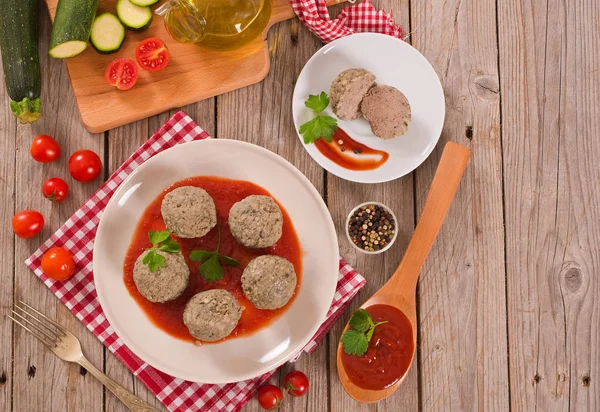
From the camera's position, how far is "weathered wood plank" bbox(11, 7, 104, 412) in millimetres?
2949

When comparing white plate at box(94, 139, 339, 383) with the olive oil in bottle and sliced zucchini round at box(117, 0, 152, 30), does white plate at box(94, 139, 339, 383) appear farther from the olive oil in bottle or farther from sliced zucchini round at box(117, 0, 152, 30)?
sliced zucchini round at box(117, 0, 152, 30)

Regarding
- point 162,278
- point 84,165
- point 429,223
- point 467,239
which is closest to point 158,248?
point 162,278

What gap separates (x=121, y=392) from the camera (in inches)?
114

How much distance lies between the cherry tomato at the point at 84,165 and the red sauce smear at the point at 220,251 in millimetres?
362

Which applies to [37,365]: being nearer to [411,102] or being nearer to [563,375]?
[411,102]

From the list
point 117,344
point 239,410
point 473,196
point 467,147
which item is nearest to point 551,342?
point 473,196

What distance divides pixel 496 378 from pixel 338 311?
892 millimetres

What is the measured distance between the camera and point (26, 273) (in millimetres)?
2965

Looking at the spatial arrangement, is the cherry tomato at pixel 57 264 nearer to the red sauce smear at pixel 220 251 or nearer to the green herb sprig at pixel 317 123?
the red sauce smear at pixel 220 251

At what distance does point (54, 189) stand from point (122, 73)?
64 cm

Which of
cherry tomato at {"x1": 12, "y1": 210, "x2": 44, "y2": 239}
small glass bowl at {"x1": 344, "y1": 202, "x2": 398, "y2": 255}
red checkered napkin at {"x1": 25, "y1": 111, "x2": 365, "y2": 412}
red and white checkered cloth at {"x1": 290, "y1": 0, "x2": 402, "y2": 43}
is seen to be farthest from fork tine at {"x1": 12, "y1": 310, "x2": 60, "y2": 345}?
red and white checkered cloth at {"x1": 290, "y1": 0, "x2": 402, "y2": 43}

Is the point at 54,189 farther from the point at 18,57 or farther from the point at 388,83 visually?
the point at 388,83

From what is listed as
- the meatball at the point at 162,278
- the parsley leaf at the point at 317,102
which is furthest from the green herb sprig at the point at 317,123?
the meatball at the point at 162,278

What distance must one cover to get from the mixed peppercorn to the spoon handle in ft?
0.42
